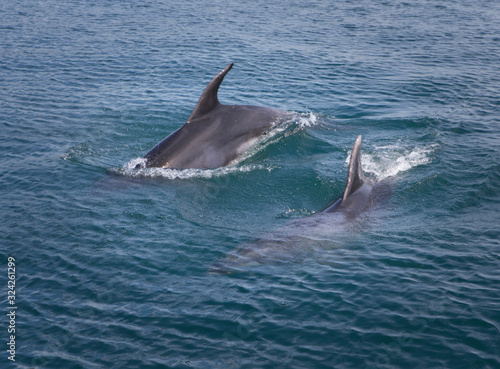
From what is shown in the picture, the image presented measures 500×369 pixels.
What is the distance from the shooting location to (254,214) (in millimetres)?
14492

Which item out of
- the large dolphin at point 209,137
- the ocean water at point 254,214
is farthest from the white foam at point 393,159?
the large dolphin at point 209,137

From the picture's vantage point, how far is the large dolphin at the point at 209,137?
54.2 feet

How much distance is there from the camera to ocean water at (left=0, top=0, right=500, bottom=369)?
9781mm

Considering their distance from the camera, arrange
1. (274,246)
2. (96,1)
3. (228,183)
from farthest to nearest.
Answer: (96,1), (228,183), (274,246)

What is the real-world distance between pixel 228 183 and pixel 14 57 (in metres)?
19.3

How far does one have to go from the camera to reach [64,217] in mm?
14281

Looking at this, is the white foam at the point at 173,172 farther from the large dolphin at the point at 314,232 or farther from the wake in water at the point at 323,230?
the large dolphin at the point at 314,232

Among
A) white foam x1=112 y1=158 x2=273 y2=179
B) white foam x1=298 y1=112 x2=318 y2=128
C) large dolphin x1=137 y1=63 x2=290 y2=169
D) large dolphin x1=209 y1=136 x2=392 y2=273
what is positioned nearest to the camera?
large dolphin x1=209 y1=136 x2=392 y2=273

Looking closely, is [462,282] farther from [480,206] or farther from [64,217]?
[64,217]

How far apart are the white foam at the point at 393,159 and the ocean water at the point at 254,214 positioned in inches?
2.9

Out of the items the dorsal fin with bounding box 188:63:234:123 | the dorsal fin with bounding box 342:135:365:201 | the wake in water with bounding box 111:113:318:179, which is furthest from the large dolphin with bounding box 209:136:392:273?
the dorsal fin with bounding box 188:63:234:123

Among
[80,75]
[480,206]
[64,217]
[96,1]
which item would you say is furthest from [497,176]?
[96,1]

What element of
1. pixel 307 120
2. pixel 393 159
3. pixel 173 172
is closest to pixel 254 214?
pixel 173 172

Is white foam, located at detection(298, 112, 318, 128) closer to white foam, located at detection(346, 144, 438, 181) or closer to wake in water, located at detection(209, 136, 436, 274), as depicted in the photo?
white foam, located at detection(346, 144, 438, 181)
